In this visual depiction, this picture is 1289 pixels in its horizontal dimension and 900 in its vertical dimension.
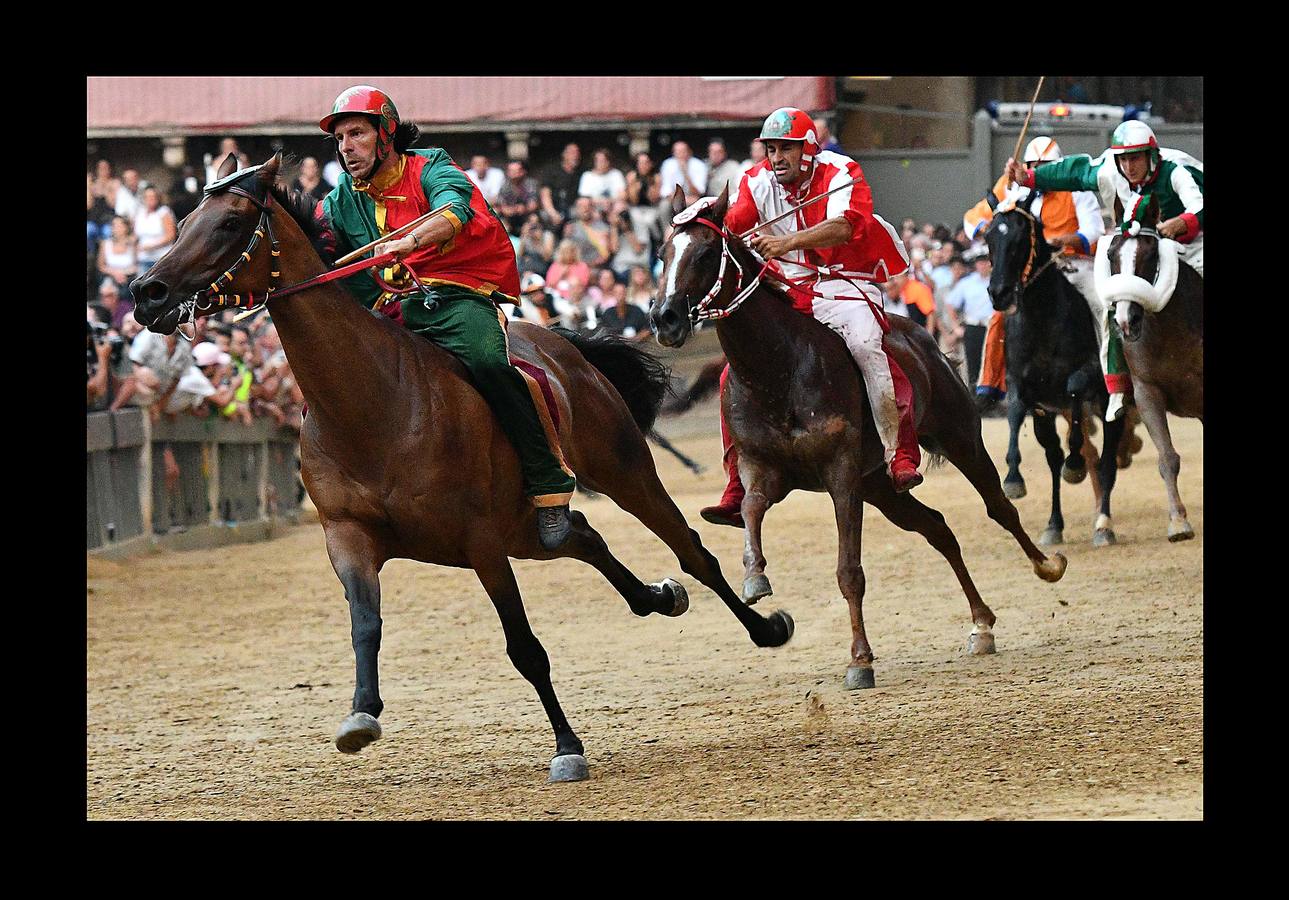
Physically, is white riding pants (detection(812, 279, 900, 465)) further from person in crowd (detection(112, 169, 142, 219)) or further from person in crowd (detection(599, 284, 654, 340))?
person in crowd (detection(112, 169, 142, 219))

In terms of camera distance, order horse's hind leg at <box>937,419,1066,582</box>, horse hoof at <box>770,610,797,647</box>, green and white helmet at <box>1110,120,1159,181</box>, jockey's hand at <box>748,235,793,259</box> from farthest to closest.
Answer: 1. green and white helmet at <box>1110,120,1159,181</box>
2. horse's hind leg at <box>937,419,1066,582</box>
3. horse hoof at <box>770,610,797,647</box>
4. jockey's hand at <box>748,235,793,259</box>

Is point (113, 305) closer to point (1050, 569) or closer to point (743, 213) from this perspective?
point (743, 213)

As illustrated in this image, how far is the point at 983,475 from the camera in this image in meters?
10.2


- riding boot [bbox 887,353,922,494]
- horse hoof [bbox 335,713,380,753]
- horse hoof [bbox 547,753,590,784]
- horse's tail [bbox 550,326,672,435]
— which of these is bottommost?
horse hoof [bbox 547,753,590,784]

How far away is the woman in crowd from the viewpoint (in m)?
20.1

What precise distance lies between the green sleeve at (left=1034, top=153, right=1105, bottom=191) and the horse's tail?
4206 millimetres

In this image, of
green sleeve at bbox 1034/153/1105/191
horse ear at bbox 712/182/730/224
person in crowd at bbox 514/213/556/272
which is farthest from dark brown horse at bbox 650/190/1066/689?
person in crowd at bbox 514/213/556/272

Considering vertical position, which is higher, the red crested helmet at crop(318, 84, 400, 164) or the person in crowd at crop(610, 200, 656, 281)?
the person in crowd at crop(610, 200, 656, 281)

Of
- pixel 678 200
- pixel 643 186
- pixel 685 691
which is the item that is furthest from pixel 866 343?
pixel 643 186

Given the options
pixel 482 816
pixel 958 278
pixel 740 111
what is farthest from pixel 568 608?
pixel 740 111

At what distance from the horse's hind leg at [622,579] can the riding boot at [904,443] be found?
1.30 meters

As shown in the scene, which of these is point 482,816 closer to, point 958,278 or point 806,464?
point 806,464

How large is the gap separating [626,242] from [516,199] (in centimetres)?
170

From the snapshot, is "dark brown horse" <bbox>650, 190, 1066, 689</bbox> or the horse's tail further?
the horse's tail
